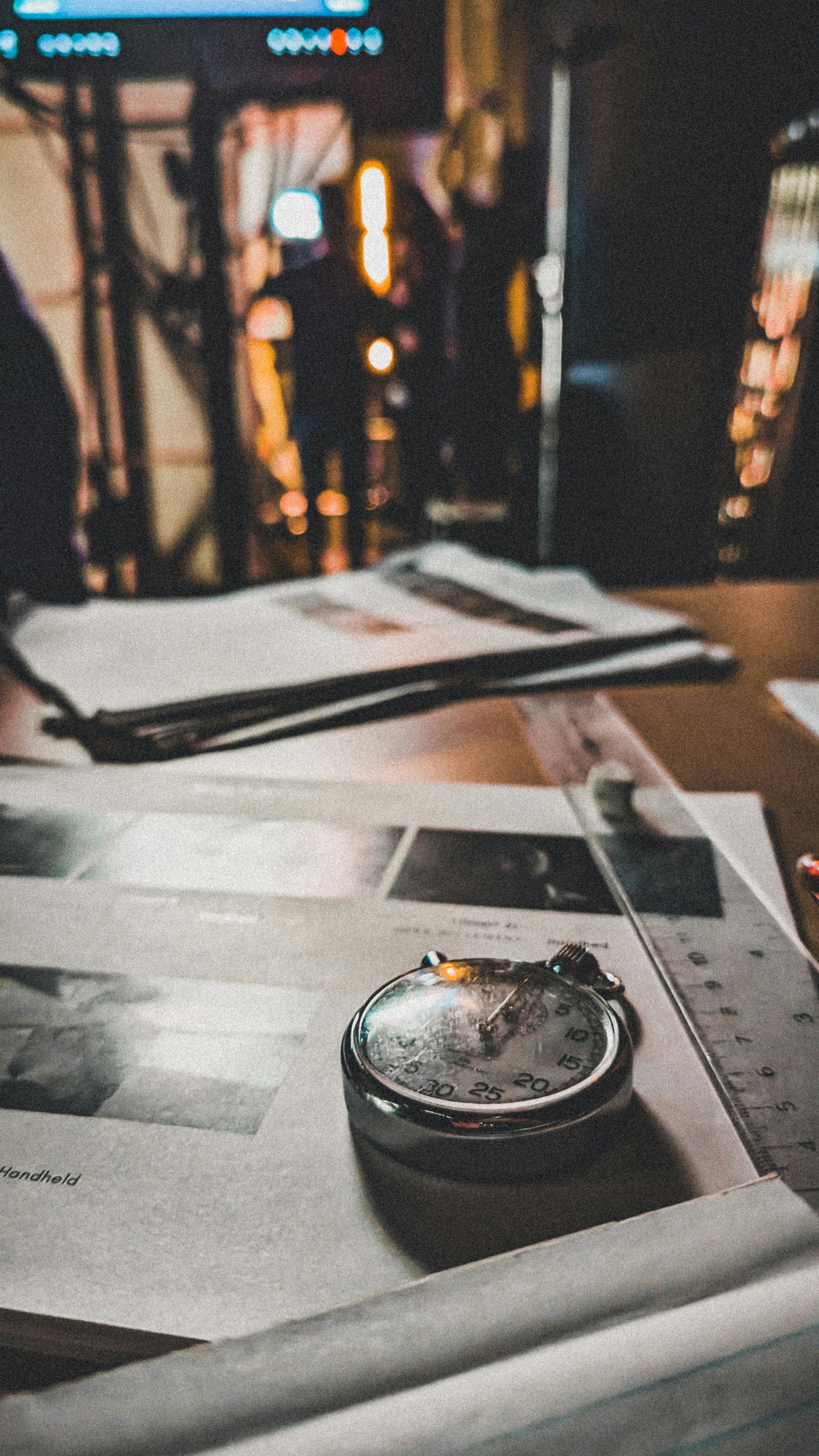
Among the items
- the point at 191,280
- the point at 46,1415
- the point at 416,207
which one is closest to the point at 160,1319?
the point at 46,1415

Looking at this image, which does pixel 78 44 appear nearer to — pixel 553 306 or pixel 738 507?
pixel 553 306

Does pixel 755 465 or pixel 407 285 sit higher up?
pixel 407 285

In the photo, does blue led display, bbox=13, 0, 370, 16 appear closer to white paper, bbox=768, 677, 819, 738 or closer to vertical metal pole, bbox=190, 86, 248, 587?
white paper, bbox=768, 677, 819, 738

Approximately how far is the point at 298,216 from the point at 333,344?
25.6 inches

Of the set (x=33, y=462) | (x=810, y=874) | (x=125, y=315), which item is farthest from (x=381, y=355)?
(x=810, y=874)

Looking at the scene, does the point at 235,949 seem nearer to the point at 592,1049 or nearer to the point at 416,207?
the point at 592,1049

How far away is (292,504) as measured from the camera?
3785mm

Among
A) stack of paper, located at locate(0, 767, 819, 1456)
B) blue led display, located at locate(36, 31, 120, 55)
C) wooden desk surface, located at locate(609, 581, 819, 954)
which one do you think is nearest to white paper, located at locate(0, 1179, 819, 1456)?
stack of paper, located at locate(0, 767, 819, 1456)

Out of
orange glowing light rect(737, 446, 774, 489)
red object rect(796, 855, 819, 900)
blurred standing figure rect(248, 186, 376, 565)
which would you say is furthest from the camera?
blurred standing figure rect(248, 186, 376, 565)

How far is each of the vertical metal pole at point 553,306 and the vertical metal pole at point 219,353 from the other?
6.25 feet

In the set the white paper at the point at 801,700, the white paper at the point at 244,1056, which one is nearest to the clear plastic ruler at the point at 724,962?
the white paper at the point at 244,1056

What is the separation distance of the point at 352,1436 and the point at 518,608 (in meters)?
0.68

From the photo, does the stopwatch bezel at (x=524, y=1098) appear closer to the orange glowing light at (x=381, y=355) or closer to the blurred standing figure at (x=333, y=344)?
the blurred standing figure at (x=333, y=344)

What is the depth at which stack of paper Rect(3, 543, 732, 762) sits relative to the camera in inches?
23.2
